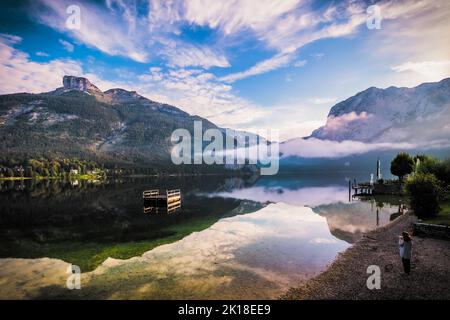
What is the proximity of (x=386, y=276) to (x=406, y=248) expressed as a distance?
2.27 m

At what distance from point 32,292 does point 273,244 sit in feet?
68.7

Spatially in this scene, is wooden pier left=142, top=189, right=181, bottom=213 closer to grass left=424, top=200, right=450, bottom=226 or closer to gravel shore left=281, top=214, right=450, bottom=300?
gravel shore left=281, top=214, right=450, bottom=300

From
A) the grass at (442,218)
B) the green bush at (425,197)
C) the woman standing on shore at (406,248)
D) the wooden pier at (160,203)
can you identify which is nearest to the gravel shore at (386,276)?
the woman standing on shore at (406,248)

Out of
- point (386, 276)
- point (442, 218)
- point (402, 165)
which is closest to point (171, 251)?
point (386, 276)

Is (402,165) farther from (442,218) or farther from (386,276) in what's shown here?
(386,276)

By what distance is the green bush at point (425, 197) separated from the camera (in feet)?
106

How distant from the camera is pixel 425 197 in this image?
32.6 m

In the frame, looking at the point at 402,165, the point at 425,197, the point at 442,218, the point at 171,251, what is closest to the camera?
the point at 171,251

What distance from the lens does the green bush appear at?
32406 mm

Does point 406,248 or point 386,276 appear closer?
point 406,248

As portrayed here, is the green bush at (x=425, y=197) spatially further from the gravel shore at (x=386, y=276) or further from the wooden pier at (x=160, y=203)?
the wooden pier at (x=160, y=203)
